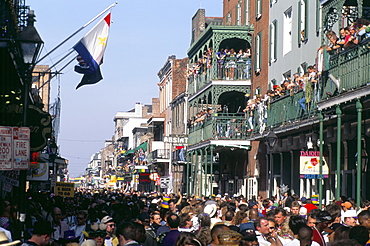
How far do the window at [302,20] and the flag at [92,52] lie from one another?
35.0ft

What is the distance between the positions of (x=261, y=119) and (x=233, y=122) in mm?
6131

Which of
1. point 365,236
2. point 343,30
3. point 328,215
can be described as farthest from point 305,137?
point 365,236

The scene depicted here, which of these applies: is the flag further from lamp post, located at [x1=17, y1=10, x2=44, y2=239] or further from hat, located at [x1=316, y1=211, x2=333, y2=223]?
hat, located at [x1=316, y1=211, x2=333, y2=223]

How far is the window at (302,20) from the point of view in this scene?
2945 centimetres

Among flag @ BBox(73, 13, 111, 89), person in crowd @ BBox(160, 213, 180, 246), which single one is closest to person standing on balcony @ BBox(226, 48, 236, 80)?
flag @ BBox(73, 13, 111, 89)

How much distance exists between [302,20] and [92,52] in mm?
12164

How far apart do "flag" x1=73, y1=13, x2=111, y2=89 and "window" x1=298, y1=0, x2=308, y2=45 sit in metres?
10.7

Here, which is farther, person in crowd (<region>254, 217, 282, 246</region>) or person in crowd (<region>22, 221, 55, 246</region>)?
person in crowd (<region>254, 217, 282, 246</region>)

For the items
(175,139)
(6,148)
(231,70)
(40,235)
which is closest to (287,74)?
(231,70)

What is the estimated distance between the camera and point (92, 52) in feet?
65.1

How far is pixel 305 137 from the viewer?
28.9 metres

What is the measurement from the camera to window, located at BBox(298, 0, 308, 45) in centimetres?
2945

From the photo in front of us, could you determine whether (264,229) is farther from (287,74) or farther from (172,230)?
(287,74)

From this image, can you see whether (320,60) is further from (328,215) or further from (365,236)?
(365,236)
